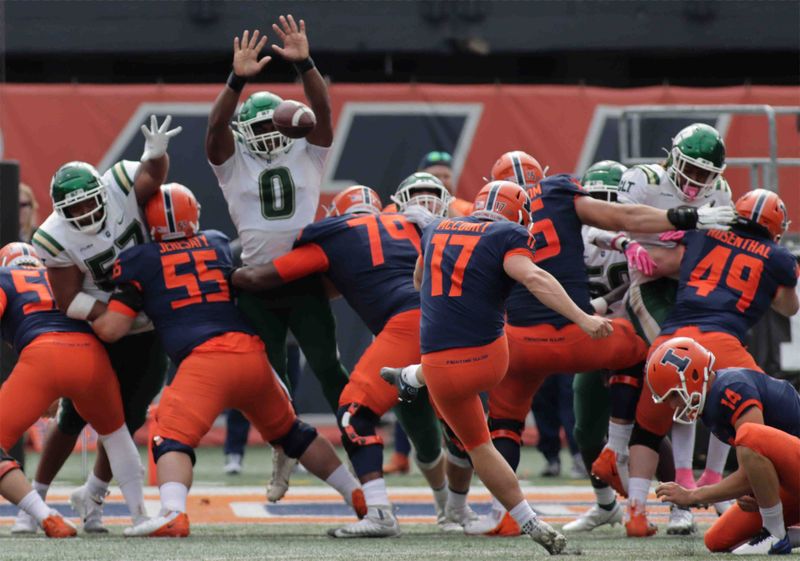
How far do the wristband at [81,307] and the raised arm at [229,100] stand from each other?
3.04ft

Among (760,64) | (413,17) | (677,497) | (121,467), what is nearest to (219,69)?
(413,17)

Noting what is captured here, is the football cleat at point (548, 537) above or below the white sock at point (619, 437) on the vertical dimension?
above

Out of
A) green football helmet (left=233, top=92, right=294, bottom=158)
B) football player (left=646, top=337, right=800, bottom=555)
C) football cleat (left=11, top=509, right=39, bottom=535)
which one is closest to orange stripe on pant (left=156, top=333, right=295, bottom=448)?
football cleat (left=11, top=509, right=39, bottom=535)

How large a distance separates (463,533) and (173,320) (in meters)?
1.66

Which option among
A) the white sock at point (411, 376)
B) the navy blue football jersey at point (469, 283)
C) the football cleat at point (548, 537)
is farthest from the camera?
the white sock at point (411, 376)

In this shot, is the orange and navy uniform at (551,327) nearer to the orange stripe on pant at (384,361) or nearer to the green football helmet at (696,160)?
the orange stripe on pant at (384,361)

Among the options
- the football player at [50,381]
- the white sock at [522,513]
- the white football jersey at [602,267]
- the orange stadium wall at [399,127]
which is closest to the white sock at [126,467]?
the football player at [50,381]

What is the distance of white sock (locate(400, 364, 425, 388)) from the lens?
6.69 m

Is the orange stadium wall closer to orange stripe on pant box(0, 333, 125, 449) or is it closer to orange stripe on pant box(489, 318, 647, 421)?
orange stripe on pant box(0, 333, 125, 449)

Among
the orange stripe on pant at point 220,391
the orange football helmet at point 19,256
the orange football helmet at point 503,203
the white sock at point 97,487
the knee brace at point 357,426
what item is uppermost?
the orange football helmet at point 503,203

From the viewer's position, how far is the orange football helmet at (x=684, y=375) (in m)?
6.07

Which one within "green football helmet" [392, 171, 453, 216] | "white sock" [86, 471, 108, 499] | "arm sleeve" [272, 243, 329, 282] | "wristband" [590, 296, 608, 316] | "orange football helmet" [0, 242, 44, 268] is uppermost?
"green football helmet" [392, 171, 453, 216]

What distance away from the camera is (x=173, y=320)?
7305 millimetres

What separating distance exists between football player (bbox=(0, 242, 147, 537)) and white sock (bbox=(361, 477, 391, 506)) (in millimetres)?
1045
